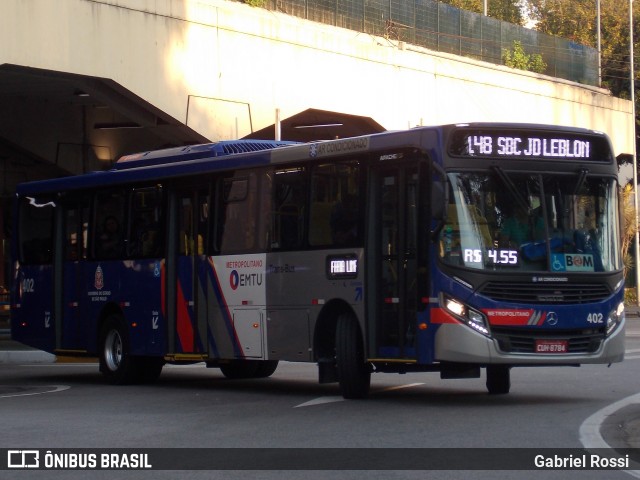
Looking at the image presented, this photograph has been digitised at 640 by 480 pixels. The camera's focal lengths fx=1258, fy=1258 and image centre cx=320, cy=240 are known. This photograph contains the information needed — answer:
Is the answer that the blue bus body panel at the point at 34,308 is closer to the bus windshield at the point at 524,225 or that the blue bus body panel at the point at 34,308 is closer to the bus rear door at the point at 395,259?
the bus rear door at the point at 395,259

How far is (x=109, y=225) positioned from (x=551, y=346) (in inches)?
332

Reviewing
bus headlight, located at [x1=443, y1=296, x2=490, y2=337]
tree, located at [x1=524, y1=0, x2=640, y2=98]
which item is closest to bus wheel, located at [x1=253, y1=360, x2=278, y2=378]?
bus headlight, located at [x1=443, y1=296, x2=490, y2=337]

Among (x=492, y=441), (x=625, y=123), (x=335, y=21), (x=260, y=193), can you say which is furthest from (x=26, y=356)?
(x=625, y=123)

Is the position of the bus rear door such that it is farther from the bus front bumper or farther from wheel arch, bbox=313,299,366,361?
wheel arch, bbox=313,299,366,361

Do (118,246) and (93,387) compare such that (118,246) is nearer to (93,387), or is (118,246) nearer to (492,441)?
(93,387)

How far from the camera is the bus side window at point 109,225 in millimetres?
19719

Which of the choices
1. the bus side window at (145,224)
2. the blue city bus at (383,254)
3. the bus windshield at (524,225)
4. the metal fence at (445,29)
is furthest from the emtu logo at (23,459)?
the metal fence at (445,29)

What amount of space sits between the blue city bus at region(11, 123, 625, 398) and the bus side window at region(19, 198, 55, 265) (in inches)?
95.1

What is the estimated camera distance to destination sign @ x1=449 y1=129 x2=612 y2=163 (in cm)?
1434

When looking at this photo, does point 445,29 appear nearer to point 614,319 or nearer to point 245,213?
point 245,213

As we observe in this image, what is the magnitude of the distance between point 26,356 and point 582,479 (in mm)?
19709

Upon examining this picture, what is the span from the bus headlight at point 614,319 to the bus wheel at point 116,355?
7871mm

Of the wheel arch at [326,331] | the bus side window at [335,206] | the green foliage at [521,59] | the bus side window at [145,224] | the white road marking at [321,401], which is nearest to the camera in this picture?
the white road marking at [321,401]

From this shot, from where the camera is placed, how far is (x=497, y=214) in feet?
46.6
